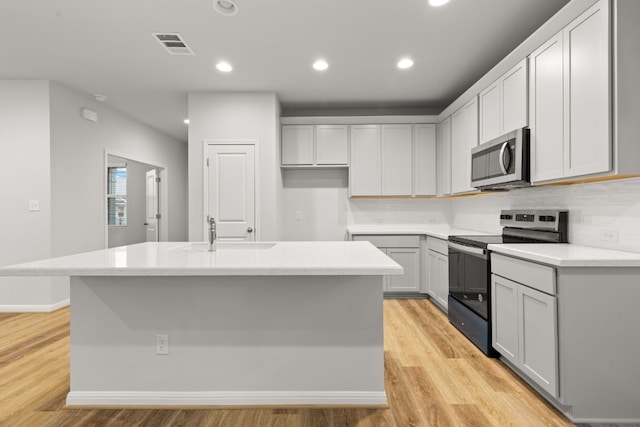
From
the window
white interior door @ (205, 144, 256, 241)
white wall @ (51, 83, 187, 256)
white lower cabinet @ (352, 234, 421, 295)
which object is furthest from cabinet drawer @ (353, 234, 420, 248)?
the window

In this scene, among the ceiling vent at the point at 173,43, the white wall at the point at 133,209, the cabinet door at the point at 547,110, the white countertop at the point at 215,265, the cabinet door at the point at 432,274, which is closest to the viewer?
the white countertop at the point at 215,265

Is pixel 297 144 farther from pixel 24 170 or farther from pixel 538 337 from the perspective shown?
pixel 538 337

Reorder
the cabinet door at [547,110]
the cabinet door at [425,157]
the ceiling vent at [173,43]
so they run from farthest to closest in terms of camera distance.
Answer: the cabinet door at [425,157] < the ceiling vent at [173,43] < the cabinet door at [547,110]

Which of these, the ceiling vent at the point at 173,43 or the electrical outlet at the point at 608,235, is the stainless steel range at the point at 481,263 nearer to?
the electrical outlet at the point at 608,235

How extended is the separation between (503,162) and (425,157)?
Answer: 1924mm

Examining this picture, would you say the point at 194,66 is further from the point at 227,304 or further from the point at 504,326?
the point at 504,326

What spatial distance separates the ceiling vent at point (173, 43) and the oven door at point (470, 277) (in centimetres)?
308

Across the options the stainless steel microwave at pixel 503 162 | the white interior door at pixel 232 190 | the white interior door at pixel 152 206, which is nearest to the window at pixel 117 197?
the white interior door at pixel 152 206

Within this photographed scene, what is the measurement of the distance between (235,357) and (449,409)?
1276 millimetres

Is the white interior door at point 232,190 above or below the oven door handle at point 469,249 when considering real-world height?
above

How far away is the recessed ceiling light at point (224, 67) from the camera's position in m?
3.44

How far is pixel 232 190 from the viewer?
425cm

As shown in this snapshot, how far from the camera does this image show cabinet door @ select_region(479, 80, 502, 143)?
3.02 m

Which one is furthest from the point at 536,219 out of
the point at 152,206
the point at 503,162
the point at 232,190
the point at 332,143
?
the point at 152,206
